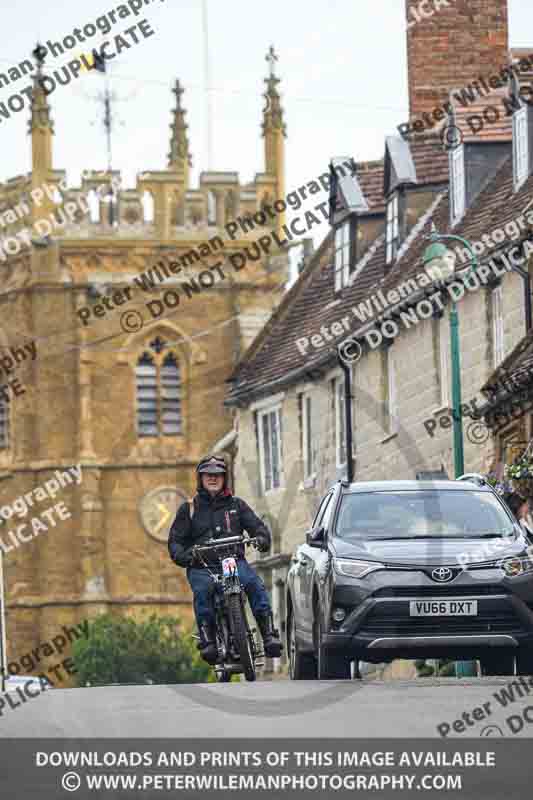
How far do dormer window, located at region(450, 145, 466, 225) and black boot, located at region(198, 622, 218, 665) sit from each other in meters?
22.3

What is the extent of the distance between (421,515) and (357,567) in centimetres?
104

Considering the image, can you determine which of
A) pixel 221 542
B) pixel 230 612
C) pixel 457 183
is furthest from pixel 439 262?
pixel 457 183

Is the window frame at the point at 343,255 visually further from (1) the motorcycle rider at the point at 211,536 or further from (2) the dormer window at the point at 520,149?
(1) the motorcycle rider at the point at 211,536

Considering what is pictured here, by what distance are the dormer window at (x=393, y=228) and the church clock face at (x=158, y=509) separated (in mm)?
40163

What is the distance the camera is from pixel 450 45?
148 ft

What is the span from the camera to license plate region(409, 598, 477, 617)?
741 inches

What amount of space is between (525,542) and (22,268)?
67.3 meters

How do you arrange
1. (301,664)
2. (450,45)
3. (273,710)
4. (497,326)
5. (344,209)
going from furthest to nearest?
1. (344,209)
2. (450,45)
3. (497,326)
4. (301,664)
5. (273,710)

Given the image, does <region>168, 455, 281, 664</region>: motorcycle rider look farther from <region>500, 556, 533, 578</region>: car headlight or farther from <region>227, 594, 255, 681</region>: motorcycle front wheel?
<region>500, 556, 533, 578</region>: car headlight

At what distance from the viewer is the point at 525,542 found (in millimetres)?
19312

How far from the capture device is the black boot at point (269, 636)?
19.2 metres

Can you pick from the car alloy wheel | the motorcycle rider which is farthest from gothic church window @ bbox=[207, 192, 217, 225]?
the motorcycle rider
